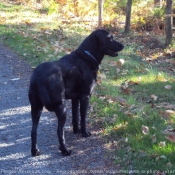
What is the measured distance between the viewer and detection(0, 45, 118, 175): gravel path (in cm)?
479

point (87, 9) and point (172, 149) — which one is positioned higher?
point (87, 9)

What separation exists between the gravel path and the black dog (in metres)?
0.16

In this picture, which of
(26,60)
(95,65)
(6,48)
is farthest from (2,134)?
(6,48)

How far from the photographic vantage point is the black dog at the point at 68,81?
499 centimetres

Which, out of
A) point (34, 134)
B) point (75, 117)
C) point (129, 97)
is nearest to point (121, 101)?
point (129, 97)

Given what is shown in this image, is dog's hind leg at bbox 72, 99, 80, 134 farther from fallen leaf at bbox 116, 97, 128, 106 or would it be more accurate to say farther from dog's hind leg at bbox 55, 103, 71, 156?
fallen leaf at bbox 116, 97, 128, 106

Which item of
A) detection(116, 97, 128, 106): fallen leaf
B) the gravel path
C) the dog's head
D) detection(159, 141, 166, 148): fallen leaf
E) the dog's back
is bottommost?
the gravel path

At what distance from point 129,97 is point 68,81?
247cm

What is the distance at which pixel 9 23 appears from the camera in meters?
17.6

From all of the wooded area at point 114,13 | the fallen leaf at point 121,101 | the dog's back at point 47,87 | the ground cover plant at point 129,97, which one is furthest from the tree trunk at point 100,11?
the dog's back at point 47,87

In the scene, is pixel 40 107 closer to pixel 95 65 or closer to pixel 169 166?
pixel 95 65

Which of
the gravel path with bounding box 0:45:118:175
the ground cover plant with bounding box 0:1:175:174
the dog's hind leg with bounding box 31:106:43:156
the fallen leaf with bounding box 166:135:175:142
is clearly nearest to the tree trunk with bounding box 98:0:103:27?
the ground cover plant with bounding box 0:1:175:174

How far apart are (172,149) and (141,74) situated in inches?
183

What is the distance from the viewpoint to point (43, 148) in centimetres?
540
